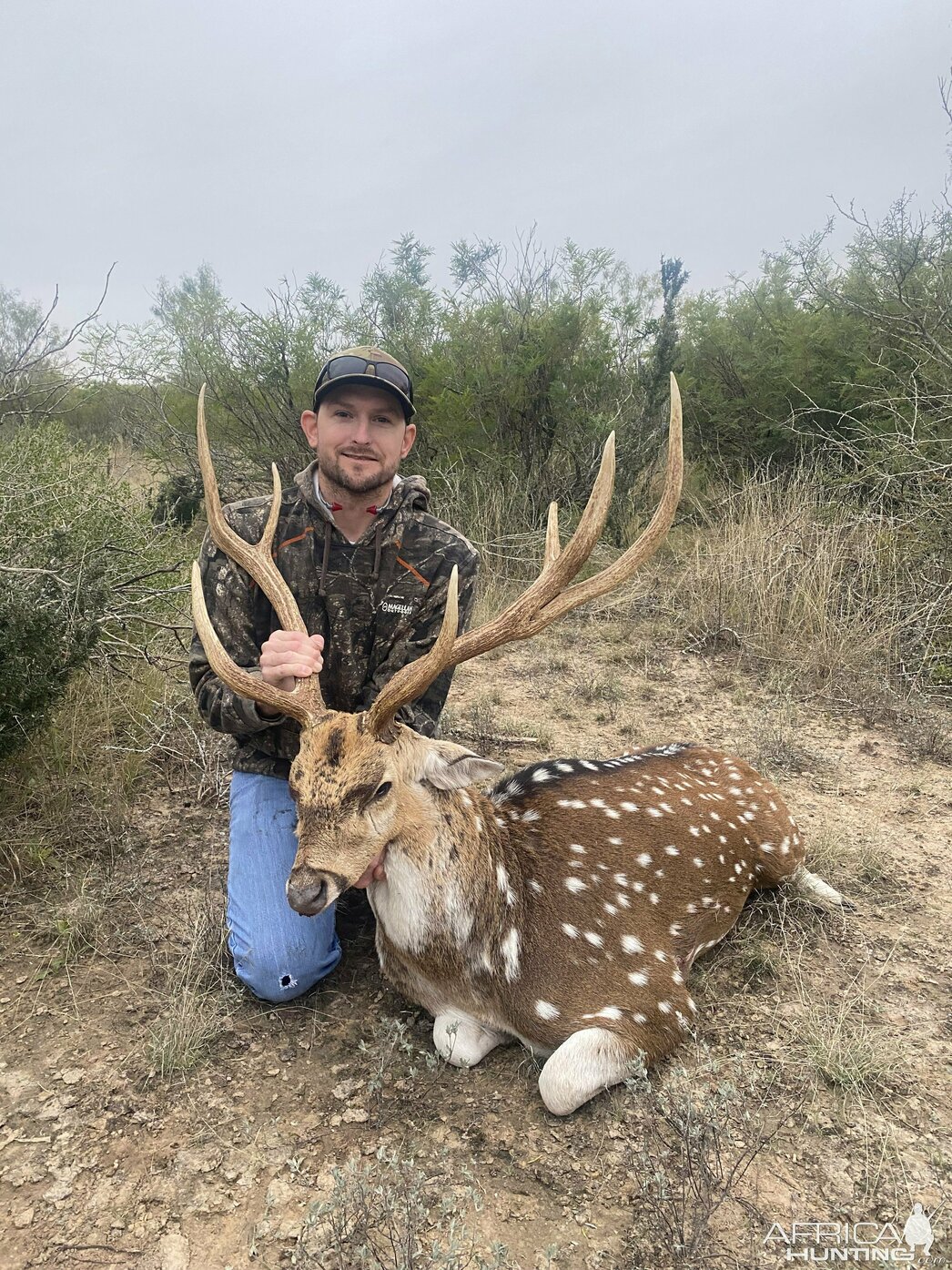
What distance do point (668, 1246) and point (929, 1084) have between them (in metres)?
1.18

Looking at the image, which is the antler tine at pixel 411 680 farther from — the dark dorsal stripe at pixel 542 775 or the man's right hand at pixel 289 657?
the dark dorsal stripe at pixel 542 775

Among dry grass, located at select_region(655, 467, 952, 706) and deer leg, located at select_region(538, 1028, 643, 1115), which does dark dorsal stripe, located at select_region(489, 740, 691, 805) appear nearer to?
deer leg, located at select_region(538, 1028, 643, 1115)

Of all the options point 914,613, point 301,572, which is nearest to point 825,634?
point 914,613

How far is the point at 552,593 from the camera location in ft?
8.85

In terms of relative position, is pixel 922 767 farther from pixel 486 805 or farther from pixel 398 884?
pixel 398 884

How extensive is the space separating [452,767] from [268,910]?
1077mm

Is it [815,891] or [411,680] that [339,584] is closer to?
[411,680]

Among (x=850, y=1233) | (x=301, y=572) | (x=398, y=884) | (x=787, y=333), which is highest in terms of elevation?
(x=787, y=333)

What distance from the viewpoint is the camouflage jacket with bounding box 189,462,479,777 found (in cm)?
330

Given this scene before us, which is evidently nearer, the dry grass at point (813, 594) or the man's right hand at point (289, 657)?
the man's right hand at point (289, 657)

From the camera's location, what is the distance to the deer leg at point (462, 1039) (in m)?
2.57

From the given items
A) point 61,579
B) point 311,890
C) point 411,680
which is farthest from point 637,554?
point 61,579

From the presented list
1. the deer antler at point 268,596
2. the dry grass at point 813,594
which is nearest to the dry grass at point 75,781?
the deer antler at point 268,596

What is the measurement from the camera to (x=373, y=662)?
3.50 m
